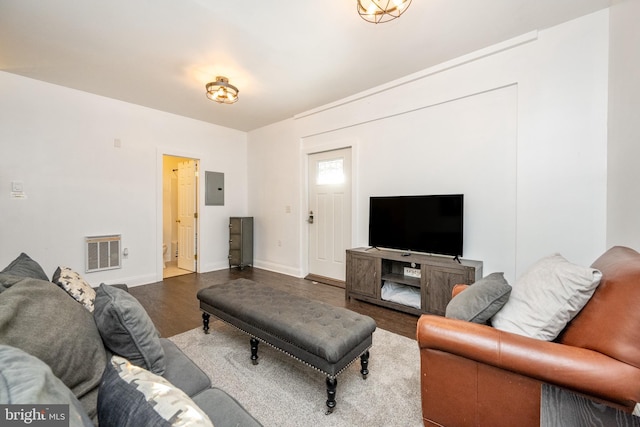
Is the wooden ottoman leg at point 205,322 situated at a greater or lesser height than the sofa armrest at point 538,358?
lesser

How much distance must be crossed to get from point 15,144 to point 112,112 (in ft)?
3.77

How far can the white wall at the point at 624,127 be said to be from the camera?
1780mm

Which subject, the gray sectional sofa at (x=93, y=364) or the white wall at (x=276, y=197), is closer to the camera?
the gray sectional sofa at (x=93, y=364)

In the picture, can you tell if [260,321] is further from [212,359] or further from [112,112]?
[112,112]

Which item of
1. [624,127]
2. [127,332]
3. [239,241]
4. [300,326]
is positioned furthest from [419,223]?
[239,241]

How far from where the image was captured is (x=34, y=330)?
0.87m

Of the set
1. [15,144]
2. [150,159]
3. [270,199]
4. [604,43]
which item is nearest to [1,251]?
[15,144]

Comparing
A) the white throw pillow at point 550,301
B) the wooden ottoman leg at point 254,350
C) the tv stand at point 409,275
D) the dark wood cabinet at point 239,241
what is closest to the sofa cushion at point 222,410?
the wooden ottoman leg at point 254,350

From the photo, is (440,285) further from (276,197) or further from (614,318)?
(276,197)

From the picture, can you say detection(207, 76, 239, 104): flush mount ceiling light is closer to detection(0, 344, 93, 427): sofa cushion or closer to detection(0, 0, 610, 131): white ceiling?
detection(0, 0, 610, 131): white ceiling

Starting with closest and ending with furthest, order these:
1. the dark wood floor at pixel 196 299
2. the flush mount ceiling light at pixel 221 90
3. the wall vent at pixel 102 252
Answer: the dark wood floor at pixel 196 299 → the flush mount ceiling light at pixel 221 90 → the wall vent at pixel 102 252

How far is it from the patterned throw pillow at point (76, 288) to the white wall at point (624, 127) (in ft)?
10.8

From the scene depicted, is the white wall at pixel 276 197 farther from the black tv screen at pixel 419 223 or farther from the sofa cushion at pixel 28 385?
the sofa cushion at pixel 28 385

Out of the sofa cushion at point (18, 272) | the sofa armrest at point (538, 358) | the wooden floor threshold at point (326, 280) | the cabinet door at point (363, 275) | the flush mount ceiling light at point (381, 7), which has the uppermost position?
the flush mount ceiling light at point (381, 7)
